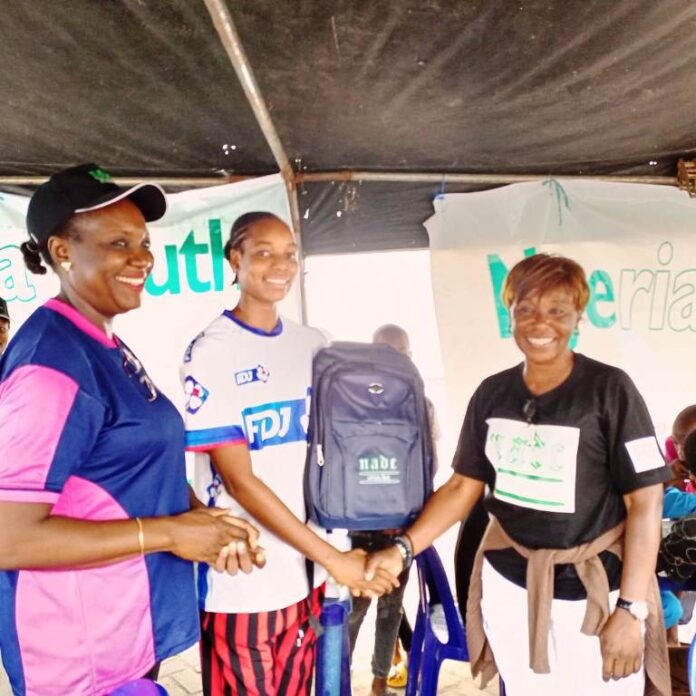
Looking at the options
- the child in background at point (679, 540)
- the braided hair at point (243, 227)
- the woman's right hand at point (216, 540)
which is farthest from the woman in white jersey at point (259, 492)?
the child in background at point (679, 540)

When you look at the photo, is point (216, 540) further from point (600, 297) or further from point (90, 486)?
point (600, 297)

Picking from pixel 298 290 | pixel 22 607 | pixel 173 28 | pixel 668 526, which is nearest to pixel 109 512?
pixel 22 607

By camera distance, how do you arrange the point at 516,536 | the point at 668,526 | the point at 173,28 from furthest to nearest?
the point at 668,526 → the point at 173,28 → the point at 516,536

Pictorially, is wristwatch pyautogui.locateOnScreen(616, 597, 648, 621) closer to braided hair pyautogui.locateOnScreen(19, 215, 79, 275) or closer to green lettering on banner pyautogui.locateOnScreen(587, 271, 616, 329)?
braided hair pyautogui.locateOnScreen(19, 215, 79, 275)

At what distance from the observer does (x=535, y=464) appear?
1671 millimetres

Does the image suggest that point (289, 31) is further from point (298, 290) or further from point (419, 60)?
point (298, 290)

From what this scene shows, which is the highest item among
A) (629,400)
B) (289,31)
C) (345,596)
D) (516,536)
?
(289,31)

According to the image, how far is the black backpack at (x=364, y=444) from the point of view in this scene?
70.3 inches

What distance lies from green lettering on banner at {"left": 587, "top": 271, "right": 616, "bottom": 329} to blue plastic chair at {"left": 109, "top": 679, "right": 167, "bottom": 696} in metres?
2.74

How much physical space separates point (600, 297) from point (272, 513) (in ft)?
7.64

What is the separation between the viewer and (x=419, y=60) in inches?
80.9

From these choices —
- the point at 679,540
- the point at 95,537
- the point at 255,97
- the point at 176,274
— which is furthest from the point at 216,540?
the point at 176,274

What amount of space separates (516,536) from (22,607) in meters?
1.17

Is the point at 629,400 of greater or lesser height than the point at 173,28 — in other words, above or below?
below
